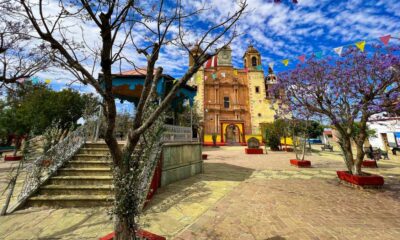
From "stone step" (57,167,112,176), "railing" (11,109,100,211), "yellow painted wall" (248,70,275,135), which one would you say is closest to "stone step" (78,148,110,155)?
"railing" (11,109,100,211)

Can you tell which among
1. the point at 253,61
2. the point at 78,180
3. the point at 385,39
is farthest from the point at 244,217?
the point at 253,61

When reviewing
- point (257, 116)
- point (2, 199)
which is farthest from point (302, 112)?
point (257, 116)

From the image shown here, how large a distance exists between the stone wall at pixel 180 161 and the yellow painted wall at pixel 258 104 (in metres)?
26.0

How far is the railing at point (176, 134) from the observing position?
22.9 ft

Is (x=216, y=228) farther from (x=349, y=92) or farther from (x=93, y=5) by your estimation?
(x=349, y=92)

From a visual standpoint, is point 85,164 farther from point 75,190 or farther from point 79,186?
point 75,190

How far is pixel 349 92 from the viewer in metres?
6.83

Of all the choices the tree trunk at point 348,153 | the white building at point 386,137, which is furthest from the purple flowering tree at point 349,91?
the white building at point 386,137

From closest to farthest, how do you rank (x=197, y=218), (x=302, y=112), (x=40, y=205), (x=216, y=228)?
(x=216, y=228), (x=197, y=218), (x=40, y=205), (x=302, y=112)

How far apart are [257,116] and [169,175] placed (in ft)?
96.5

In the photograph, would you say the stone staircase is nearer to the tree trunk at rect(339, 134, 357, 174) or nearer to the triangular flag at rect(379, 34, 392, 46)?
the tree trunk at rect(339, 134, 357, 174)

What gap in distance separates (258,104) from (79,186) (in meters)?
32.8

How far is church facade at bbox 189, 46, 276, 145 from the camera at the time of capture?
1266 inches

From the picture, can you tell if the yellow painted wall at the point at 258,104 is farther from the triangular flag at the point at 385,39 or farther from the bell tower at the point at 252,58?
the triangular flag at the point at 385,39
